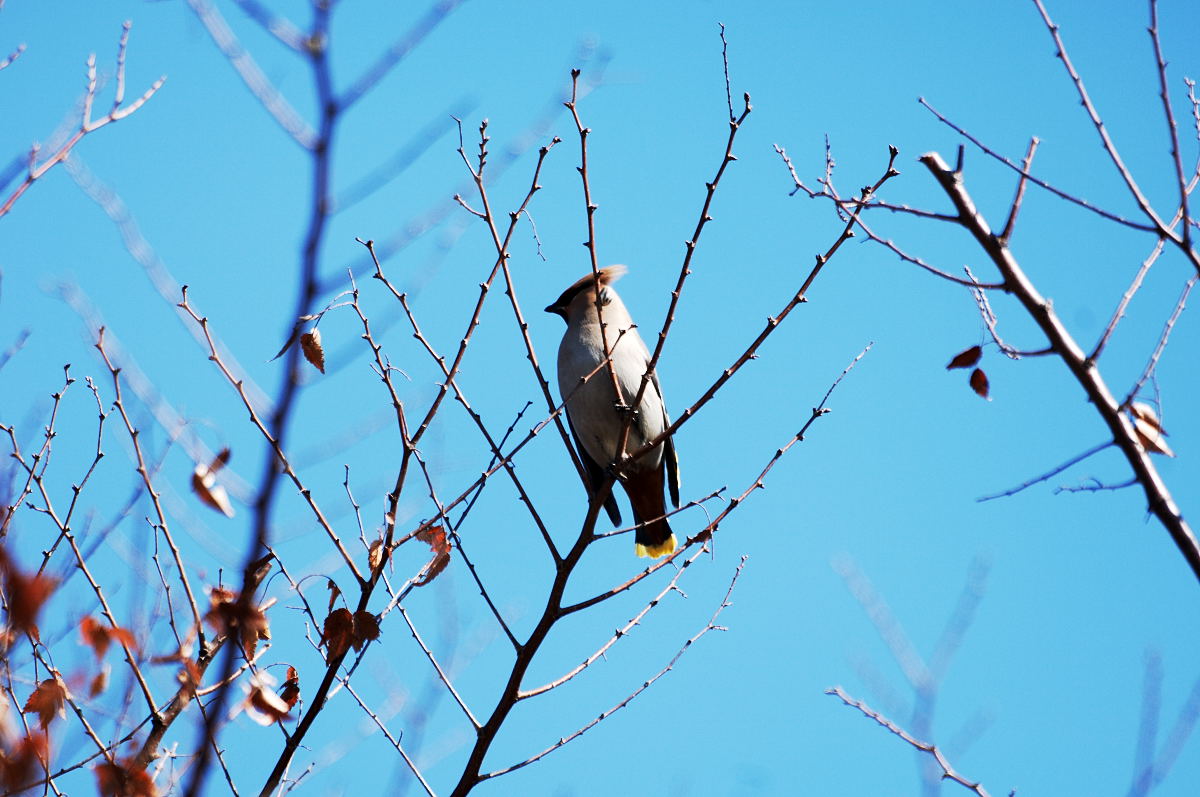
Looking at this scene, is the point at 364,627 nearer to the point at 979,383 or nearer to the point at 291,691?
the point at 291,691

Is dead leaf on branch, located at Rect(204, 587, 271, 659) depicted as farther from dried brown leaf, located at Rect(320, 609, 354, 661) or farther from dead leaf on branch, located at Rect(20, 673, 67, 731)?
dead leaf on branch, located at Rect(20, 673, 67, 731)

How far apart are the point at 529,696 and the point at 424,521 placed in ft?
2.00

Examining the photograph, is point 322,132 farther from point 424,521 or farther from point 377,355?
point 424,521

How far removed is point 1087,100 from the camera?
2656 millimetres

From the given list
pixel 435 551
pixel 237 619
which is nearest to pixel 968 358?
pixel 435 551

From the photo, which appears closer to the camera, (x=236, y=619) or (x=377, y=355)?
(x=236, y=619)

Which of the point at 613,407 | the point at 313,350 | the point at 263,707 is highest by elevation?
the point at 613,407

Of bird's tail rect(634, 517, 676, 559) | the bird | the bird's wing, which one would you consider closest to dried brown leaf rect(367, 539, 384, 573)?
the bird

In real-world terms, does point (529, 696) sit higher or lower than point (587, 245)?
lower

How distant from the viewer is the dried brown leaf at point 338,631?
3008 millimetres

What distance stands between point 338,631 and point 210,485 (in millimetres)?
500

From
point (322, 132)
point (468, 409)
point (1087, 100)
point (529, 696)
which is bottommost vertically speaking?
point (322, 132)

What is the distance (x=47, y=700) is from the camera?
117 inches

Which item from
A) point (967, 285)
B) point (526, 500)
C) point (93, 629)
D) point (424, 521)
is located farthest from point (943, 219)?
point (93, 629)
